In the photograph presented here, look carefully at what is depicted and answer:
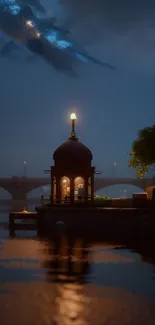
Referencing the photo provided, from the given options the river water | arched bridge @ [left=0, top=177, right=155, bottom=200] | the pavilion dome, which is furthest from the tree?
arched bridge @ [left=0, top=177, right=155, bottom=200]

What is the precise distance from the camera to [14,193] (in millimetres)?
143625

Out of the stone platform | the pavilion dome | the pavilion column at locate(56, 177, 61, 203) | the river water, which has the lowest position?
the river water

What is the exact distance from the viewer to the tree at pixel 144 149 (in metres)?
52.2

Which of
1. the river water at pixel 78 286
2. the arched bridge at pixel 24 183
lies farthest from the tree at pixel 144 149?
the arched bridge at pixel 24 183

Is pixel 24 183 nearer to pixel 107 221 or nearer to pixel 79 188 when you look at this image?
pixel 79 188

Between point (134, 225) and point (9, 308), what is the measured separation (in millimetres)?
26766

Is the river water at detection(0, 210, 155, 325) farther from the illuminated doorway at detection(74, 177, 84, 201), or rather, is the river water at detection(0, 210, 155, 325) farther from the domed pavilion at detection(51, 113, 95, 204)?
the domed pavilion at detection(51, 113, 95, 204)

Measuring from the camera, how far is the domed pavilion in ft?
159

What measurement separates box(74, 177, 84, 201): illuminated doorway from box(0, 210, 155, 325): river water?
15.2 m

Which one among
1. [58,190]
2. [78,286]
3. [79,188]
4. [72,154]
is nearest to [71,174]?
[79,188]

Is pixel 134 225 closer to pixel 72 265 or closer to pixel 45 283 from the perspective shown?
pixel 72 265

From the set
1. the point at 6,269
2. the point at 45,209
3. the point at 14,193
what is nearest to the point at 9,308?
the point at 6,269

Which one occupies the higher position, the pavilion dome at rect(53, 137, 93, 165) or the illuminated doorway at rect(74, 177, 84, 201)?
the pavilion dome at rect(53, 137, 93, 165)

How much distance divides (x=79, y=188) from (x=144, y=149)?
30.1ft
